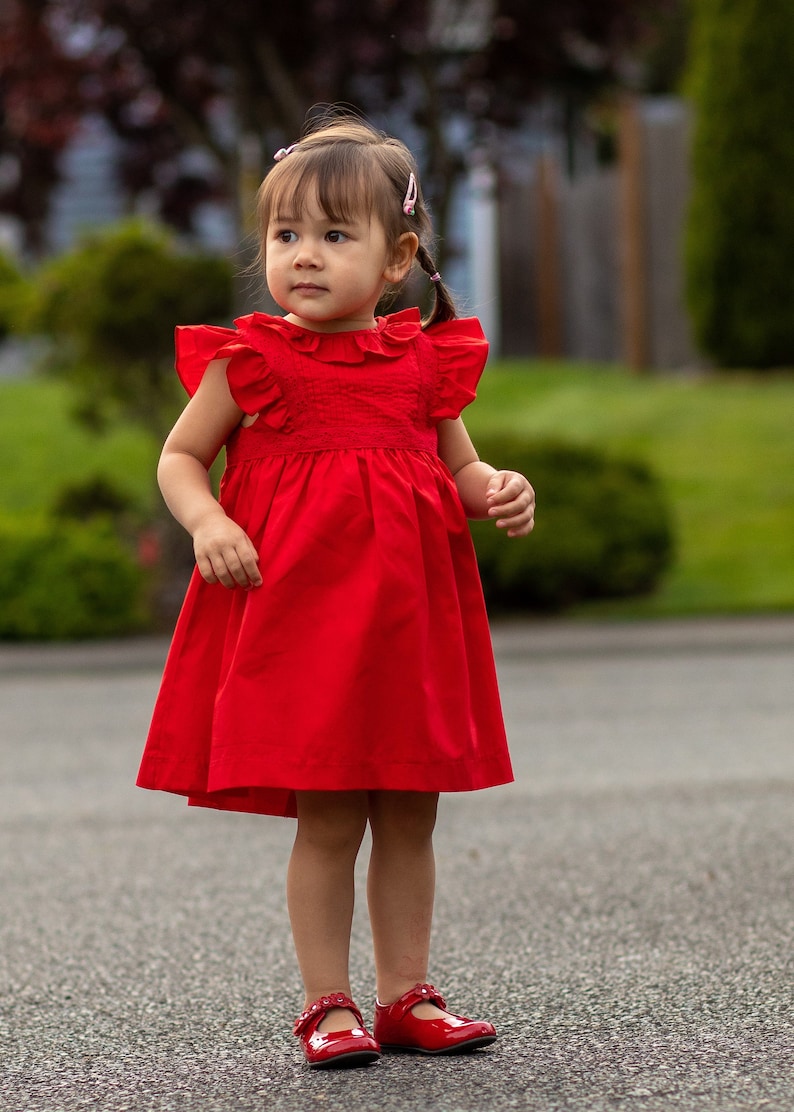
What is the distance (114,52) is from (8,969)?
9.47 m

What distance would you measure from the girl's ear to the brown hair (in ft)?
0.04

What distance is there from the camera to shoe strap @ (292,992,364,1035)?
2779 millimetres

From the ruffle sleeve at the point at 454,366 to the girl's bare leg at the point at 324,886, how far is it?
0.69 m

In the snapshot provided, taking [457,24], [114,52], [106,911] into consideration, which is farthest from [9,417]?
[106,911]

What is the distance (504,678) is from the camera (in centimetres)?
863

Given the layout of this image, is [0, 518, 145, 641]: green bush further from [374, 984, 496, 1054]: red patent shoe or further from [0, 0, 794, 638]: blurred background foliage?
[374, 984, 496, 1054]: red patent shoe

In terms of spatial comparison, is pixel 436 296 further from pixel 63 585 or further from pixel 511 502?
pixel 63 585

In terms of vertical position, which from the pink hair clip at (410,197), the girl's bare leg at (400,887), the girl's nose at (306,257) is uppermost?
the pink hair clip at (410,197)

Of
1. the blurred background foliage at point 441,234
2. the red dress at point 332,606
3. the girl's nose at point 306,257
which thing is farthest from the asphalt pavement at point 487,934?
the blurred background foliage at point 441,234

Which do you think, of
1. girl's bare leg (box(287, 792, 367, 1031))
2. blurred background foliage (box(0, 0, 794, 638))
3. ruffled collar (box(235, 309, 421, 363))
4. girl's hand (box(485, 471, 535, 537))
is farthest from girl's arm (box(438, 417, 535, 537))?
blurred background foliage (box(0, 0, 794, 638))

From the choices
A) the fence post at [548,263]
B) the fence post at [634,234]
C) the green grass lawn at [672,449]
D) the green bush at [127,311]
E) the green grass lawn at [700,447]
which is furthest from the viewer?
the fence post at [548,263]

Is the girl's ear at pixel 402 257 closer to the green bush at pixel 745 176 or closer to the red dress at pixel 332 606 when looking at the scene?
the red dress at pixel 332 606

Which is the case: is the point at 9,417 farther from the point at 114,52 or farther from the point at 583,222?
the point at 583,222

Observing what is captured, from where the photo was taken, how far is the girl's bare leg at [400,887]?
287 centimetres
